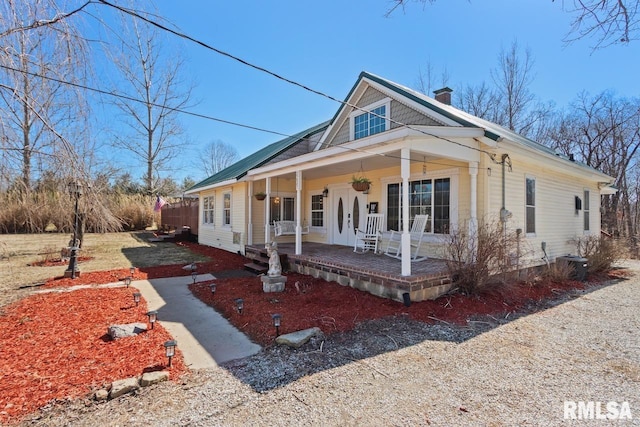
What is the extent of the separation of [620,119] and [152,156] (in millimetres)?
31864

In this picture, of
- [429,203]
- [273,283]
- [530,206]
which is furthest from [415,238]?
[273,283]

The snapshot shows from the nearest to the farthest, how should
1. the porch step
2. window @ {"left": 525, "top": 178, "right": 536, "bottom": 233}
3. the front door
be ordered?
window @ {"left": 525, "top": 178, "right": 536, "bottom": 233} < the porch step < the front door

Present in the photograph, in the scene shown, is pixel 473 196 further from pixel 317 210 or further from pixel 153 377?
pixel 153 377

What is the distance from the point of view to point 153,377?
280cm

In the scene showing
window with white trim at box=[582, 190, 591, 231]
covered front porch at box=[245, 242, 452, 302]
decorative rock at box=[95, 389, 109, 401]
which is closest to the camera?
decorative rock at box=[95, 389, 109, 401]

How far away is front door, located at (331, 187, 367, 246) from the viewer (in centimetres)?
940

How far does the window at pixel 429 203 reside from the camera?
7.16 meters

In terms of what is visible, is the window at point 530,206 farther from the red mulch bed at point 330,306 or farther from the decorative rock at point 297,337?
the decorative rock at point 297,337

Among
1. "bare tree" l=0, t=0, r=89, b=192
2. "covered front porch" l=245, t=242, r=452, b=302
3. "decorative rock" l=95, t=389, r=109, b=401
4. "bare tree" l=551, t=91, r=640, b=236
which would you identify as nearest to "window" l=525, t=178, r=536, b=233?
"covered front porch" l=245, t=242, r=452, b=302

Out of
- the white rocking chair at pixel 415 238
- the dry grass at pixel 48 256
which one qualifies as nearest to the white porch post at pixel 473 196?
the white rocking chair at pixel 415 238

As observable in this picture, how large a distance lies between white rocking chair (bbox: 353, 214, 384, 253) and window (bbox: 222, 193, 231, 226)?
229 inches

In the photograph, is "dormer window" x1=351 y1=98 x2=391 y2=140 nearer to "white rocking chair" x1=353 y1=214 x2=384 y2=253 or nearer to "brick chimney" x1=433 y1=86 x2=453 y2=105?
"brick chimney" x1=433 y1=86 x2=453 y2=105

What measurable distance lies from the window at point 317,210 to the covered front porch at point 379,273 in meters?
3.16

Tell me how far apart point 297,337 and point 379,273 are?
7.36ft
